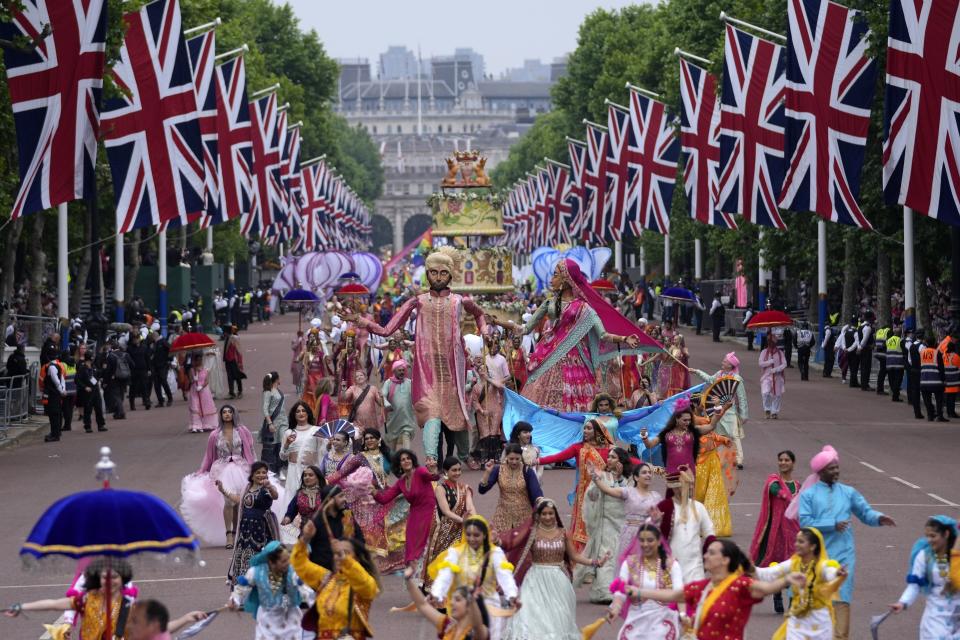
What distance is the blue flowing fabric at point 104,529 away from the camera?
377 inches

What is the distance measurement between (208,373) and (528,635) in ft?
54.5

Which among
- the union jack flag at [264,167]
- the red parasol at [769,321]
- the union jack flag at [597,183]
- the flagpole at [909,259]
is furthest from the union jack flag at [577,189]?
the red parasol at [769,321]

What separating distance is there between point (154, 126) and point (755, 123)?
11.1 m

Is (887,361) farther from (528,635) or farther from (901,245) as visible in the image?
(528,635)

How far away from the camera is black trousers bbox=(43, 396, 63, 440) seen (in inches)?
1083

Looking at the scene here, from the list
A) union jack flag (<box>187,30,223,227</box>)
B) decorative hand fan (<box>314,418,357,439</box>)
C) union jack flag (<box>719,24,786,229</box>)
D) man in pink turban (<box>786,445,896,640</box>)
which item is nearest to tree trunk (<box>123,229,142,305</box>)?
union jack flag (<box>187,30,223,227</box>)

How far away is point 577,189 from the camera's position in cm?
6700

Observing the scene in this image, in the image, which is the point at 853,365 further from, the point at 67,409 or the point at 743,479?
→ the point at 743,479

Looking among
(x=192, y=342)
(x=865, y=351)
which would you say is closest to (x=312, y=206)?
(x=865, y=351)

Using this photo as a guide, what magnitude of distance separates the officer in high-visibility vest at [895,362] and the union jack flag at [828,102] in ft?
7.33

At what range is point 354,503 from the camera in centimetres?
1545

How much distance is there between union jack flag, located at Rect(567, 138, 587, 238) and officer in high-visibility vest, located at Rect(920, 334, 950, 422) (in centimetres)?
3155

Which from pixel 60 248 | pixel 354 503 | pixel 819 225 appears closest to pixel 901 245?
pixel 819 225

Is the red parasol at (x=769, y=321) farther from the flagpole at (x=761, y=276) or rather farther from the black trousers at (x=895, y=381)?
the flagpole at (x=761, y=276)
